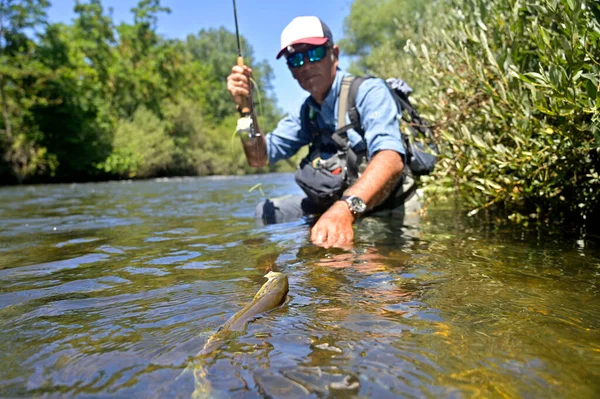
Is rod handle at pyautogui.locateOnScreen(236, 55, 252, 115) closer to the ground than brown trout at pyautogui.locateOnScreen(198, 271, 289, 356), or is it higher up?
higher up

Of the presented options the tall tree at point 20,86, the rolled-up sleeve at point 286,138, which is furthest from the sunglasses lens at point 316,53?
the tall tree at point 20,86

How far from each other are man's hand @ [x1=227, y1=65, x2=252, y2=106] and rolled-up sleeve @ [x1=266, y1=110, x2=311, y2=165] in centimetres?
118

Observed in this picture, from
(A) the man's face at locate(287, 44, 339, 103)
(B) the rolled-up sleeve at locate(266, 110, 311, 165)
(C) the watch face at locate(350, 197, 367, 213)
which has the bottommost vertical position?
(C) the watch face at locate(350, 197, 367, 213)

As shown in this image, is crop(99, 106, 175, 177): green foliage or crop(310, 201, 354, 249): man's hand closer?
crop(310, 201, 354, 249): man's hand

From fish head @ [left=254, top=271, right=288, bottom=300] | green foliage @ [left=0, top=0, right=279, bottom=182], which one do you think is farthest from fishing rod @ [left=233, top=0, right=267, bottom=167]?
green foliage @ [left=0, top=0, right=279, bottom=182]

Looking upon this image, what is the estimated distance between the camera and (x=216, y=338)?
5.70ft

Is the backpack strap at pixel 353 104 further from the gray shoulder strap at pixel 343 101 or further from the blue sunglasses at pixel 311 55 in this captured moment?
the blue sunglasses at pixel 311 55

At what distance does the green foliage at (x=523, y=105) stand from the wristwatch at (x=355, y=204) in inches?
45.9

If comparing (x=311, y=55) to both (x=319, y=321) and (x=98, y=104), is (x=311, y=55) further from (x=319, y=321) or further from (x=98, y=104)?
(x=98, y=104)

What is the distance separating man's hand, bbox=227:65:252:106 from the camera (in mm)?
4453

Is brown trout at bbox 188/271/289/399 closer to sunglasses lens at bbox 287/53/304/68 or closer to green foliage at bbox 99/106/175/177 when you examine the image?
sunglasses lens at bbox 287/53/304/68

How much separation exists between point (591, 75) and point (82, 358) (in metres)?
2.84

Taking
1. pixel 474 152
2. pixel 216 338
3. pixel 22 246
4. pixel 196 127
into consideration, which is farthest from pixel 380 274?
pixel 196 127

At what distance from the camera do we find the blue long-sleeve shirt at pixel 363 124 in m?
4.11
